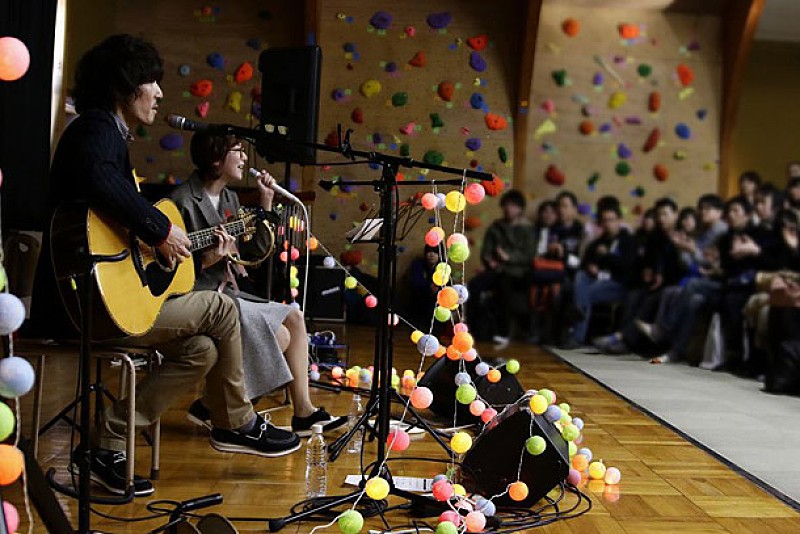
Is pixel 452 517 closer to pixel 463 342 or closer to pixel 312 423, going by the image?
pixel 463 342

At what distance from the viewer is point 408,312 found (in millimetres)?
5832

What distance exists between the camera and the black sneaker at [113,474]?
7.29 ft

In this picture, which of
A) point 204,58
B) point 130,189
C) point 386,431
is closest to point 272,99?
point 130,189

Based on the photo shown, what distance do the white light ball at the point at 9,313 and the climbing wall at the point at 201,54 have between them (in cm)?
530

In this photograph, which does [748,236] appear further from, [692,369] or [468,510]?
[468,510]

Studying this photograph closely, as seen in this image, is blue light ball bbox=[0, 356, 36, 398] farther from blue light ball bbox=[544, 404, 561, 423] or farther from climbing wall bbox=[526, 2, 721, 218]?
climbing wall bbox=[526, 2, 721, 218]

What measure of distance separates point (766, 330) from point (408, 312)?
7.33ft

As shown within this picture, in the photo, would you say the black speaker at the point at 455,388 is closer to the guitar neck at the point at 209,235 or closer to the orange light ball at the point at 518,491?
the orange light ball at the point at 518,491

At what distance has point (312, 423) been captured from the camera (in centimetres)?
284

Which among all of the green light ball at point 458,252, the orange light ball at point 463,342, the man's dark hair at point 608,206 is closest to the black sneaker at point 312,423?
the orange light ball at point 463,342

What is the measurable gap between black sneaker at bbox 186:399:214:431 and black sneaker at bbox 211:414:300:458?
36 cm

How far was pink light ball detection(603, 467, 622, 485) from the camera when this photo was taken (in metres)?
2.48

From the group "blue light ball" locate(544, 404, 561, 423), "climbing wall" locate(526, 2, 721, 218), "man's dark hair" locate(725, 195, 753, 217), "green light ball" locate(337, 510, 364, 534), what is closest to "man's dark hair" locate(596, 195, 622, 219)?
"climbing wall" locate(526, 2, 721, 218)

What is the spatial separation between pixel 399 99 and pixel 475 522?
397 cm
